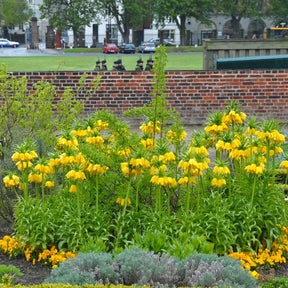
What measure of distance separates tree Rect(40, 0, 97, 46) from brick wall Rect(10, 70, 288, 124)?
5439 centimetres

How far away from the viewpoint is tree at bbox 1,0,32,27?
83.9 metres

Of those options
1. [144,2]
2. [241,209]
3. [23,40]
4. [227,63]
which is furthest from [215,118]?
[23,40]

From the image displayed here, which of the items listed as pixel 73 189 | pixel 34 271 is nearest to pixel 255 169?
pixel 73 189

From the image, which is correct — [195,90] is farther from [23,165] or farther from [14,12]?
[14,12]

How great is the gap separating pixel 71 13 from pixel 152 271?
214 feet

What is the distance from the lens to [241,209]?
538 centimetres

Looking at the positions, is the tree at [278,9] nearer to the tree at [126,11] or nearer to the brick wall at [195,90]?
the tree at [126,11]

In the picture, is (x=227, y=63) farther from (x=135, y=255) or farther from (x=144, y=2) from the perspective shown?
(x=144, y=2)

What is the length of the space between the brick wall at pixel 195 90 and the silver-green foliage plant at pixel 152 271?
917 centimetres

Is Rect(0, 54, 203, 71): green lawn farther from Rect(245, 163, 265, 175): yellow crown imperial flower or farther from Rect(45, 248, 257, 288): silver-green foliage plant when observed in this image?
Rect(45, 248, 257, 288): silver-green foliage plant

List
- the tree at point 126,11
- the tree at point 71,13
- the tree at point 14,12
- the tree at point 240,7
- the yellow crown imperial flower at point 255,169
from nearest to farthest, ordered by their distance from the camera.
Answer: the yellow crown imperial flower at point 255,169
the tree at point 240,7
the tree at point 126,11
the tree at point 71,13
the tree at point 14,12

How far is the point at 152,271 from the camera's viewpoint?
398cm

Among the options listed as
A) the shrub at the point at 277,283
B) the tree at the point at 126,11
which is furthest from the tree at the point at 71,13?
the shrub at the point at 277,283

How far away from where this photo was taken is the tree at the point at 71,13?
66125mm
